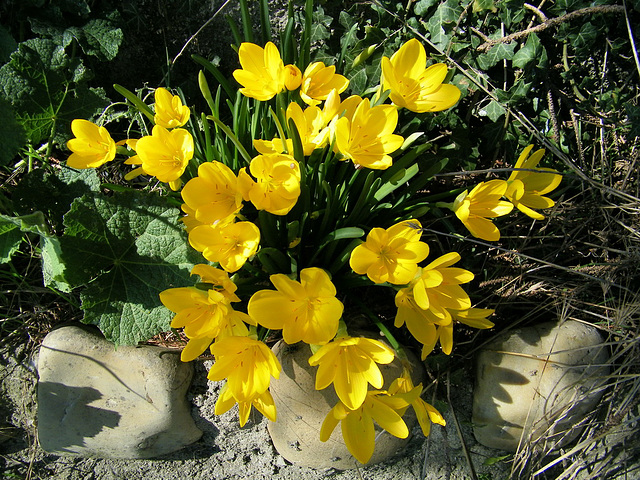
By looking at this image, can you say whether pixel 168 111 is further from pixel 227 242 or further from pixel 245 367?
pixel 245 367

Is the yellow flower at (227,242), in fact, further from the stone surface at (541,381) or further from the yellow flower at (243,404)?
the stone surface at (541,381)

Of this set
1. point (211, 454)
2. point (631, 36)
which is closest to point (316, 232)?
point (211, 454)

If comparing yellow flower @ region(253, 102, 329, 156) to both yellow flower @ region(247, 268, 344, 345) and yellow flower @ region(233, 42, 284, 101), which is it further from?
yellow flower @ region(247, 268, 344, 345)

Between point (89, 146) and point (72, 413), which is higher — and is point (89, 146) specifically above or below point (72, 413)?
above

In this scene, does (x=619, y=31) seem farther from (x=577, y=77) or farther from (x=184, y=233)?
(x=184, y=233)

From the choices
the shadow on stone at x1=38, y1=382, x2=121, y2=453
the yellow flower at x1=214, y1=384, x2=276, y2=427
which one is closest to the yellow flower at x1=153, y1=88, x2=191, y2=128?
the yellow flower at x1=214, y1=384, x2=276, y2=427

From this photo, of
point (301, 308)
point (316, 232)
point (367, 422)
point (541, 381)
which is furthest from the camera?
point (541, 381)

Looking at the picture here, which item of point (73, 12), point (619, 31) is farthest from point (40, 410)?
point (619, 31)
